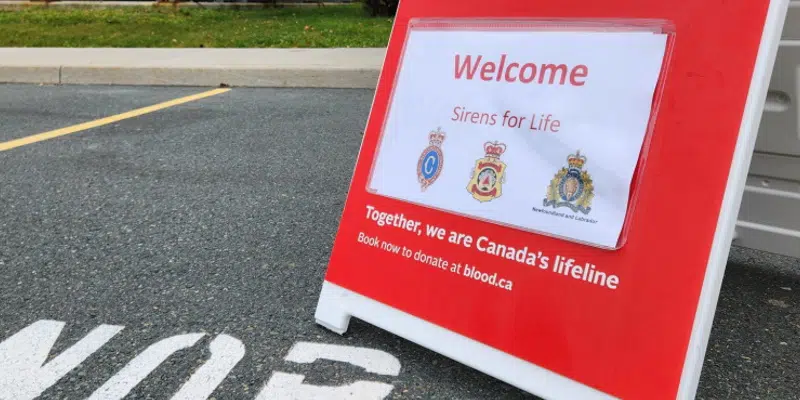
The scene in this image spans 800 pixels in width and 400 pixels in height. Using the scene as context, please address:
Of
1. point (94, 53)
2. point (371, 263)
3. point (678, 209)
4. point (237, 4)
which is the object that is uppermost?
point (237, 4)

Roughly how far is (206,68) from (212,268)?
5.46 metres

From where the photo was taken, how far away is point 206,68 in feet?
26.2

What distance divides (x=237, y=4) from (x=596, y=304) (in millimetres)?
15264

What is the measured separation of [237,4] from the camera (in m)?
15.8

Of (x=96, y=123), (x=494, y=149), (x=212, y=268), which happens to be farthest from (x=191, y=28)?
(x=494, y=149)

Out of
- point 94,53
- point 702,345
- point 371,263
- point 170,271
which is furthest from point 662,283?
point 94,53

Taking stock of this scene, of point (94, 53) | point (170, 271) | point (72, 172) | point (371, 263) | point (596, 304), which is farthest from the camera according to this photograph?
point (94, 53)

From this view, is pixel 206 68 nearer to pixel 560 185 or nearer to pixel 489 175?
pixel 489 175

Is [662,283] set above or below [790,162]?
below

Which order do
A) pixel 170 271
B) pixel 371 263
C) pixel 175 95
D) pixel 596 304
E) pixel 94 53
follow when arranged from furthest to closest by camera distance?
1. pixel 94 53
2. pixel 175 95
3. pixel 170 271
4. pixel 371 263
5. pixel 596 304

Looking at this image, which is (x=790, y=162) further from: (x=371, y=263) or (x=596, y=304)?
(x=371, y=263)

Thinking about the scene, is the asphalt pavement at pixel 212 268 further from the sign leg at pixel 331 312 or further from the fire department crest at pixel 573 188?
the fire department crest at pixel 573 188

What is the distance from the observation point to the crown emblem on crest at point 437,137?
217 cm

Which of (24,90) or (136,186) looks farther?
(24,90)
